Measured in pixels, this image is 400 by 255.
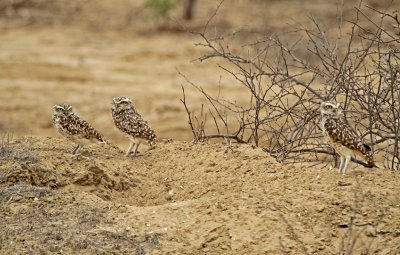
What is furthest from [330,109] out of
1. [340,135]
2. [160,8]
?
[160,8]

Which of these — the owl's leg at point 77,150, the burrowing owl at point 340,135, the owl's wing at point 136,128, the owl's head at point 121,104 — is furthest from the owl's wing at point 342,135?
the owl's head at point 121,104

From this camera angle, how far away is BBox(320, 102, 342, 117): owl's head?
9070 mm

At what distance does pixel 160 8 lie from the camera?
1045 inches

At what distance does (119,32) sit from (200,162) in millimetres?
17669

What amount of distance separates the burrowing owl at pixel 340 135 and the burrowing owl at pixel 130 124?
2498 mm

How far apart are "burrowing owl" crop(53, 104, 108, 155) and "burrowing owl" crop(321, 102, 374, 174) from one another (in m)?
2.59

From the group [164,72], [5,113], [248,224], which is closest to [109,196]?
[248,224]

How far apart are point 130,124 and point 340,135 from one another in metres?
2.88

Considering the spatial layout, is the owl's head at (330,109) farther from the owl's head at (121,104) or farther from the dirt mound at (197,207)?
the owl's head at (121,104)

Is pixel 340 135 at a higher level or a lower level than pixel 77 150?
higher

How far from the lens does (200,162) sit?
1007cm

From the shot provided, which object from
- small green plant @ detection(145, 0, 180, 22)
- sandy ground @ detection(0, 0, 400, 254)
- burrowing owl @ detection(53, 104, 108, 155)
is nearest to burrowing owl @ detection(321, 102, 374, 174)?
sandy ground @ detection(0, 0, 400, 254)

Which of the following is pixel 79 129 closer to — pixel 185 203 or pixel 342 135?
pixel 185 203

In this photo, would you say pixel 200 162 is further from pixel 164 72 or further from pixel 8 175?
pixel 164 72
